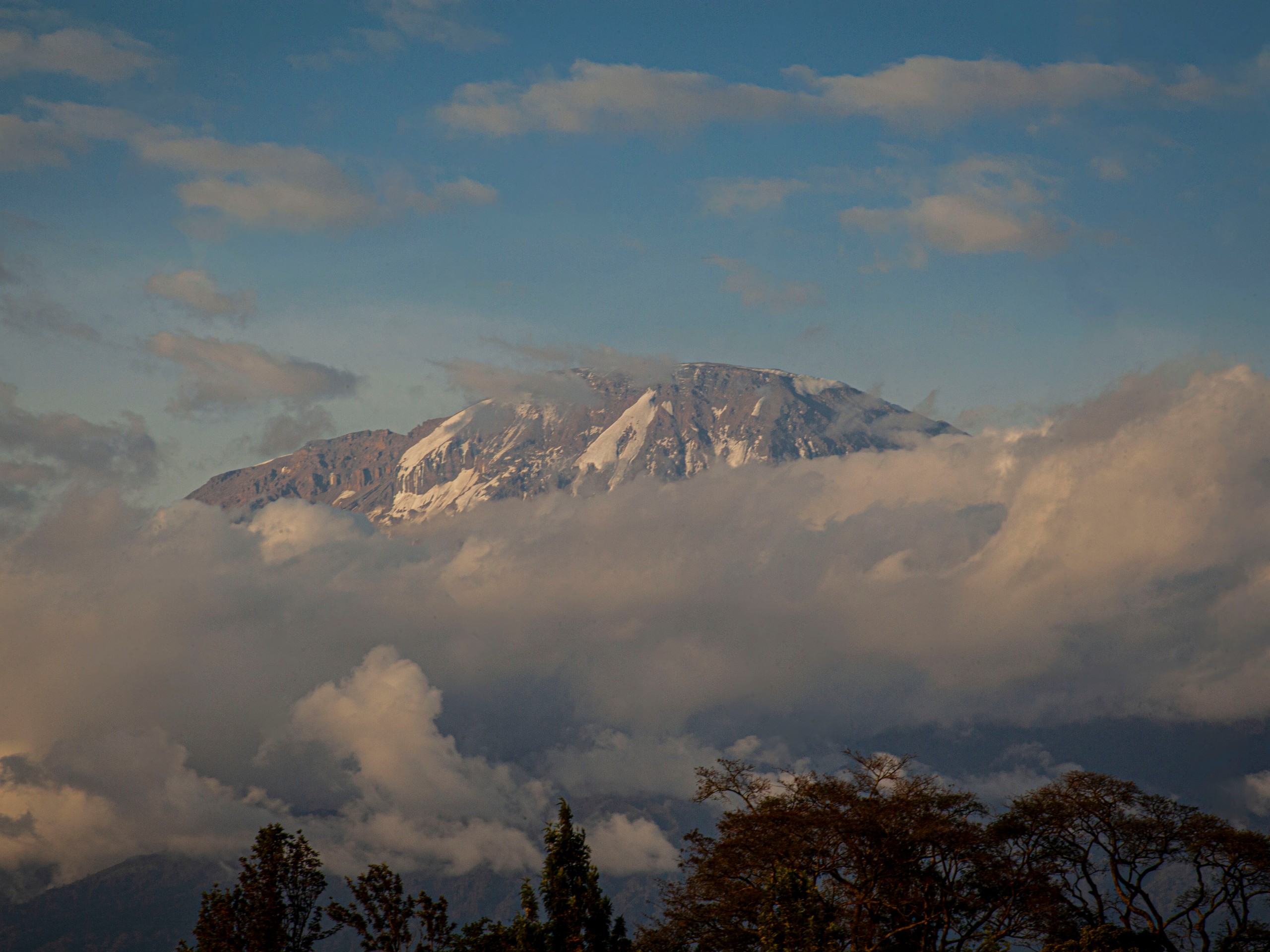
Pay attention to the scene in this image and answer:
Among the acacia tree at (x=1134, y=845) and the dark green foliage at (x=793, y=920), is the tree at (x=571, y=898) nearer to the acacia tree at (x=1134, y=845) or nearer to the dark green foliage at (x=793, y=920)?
the dark green foliage at (x=793, y=920)

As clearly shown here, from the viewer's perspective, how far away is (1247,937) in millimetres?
92875

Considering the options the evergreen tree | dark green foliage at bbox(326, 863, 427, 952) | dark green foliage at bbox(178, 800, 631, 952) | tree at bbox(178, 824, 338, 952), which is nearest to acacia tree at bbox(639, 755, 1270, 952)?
the evergreen tree

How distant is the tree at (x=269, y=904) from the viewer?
8256cm

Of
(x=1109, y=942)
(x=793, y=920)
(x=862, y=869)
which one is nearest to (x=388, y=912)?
(x=793, y=920)

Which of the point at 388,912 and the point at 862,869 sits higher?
the point at 388,912

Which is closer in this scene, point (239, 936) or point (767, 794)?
point (239, 936)

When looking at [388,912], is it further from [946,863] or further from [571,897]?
[946,863]

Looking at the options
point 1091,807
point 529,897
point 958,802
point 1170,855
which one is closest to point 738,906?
point 529,897

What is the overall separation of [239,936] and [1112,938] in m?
61.5

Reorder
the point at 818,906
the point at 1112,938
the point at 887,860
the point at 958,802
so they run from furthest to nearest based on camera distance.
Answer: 1. the point at 958,802
2. the point at 887,860
3. the point at 1112,938
4. the point at 818,906

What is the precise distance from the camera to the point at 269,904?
84062 millimetres

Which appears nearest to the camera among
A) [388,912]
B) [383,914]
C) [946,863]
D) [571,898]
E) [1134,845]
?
[571,898]

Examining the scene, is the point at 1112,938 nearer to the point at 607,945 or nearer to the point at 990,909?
the point at 990,909

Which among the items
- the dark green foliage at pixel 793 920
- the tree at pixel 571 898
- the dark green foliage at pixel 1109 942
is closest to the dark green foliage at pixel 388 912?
the tree at pixel 571 898
